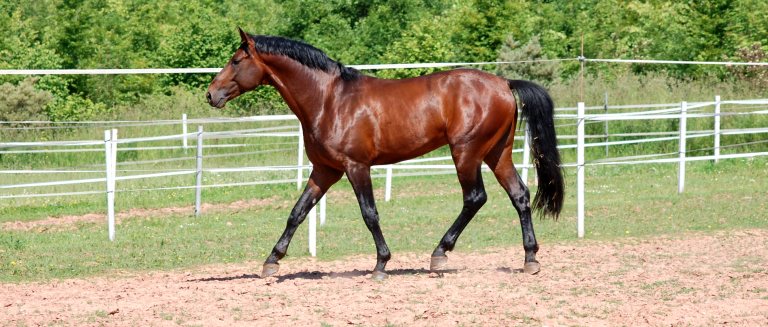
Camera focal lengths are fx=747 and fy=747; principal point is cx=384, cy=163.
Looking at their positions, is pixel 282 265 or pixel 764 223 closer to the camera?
pixel 282 265

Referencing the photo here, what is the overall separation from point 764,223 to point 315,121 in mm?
6021

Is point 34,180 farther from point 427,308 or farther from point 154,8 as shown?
point 154,8

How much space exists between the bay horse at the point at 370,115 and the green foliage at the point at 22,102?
1535 cm

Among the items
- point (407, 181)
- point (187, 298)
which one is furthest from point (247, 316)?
point (407, 181)

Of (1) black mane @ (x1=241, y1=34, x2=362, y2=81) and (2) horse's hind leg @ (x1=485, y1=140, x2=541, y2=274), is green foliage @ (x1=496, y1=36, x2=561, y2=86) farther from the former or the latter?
(1) black mane @ (x1=241, y1=34, x2=362, y2=81)

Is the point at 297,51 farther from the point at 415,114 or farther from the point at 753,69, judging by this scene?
the point at 753,69

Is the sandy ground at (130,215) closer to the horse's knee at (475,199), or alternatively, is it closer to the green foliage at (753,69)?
the horse's knee at (475,199)

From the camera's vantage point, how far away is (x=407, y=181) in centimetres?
1486

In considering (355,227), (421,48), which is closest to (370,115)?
(355,227)

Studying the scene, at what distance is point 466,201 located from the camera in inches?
251

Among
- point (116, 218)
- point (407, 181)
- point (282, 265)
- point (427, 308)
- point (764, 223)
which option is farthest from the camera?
point (407, 181)

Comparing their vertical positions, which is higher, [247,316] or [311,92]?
[311,92]

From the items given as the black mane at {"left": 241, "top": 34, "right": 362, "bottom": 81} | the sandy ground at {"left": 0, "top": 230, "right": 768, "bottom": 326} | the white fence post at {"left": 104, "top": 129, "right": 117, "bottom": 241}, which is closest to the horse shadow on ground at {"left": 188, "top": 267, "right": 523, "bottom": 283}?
the sandy ground at {"left": 0, "top": 230, "right": 768, "bottom": 326}

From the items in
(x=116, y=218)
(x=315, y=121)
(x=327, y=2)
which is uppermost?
(x=327, y=2)
